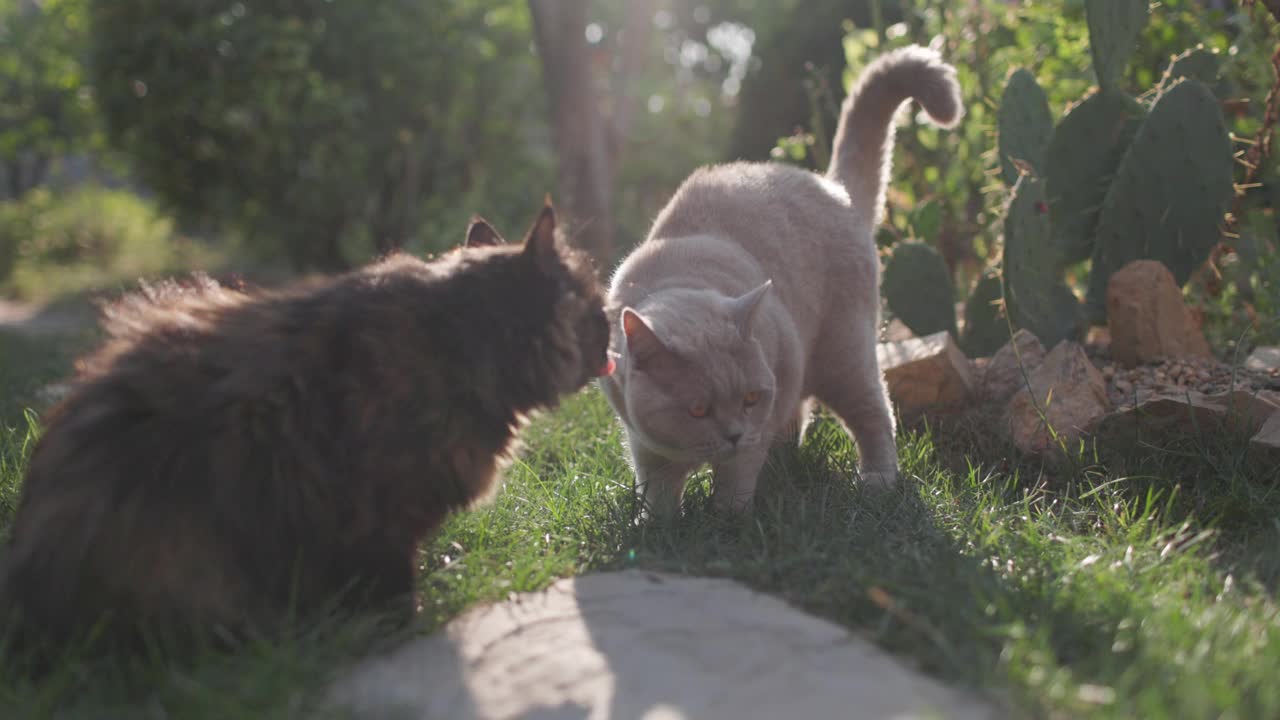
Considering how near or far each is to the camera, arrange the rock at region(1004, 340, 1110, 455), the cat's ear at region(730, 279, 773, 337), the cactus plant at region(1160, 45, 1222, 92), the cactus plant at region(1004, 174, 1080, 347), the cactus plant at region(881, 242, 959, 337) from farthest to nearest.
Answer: the cactus plant at region(881, 242, 959, 337)
the cactus plant at region(1160, 45, 1222, 92)
the cactus plant at region(1004, 174, 1080, 347)
the rock at region(1004, 340, 1110, 455)
the cat's ear at region(730, 279, 773, 337)

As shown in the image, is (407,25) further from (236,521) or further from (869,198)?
(236,521)

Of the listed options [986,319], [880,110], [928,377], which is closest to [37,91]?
[880,110]

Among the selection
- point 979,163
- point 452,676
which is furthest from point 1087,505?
point 979,163

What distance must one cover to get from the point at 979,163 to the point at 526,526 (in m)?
3.39

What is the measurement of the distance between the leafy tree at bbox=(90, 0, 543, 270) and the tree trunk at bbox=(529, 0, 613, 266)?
1551mm

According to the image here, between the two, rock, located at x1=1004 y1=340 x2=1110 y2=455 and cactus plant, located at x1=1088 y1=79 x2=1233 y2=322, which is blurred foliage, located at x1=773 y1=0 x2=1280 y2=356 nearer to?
cactus plant, located at x1=1088 y1=79 x2=1233 y2=322

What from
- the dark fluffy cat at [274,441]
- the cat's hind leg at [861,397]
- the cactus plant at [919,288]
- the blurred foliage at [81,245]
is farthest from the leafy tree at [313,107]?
the dark fluffy cat at [274,441]

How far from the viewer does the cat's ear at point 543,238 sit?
2182 millimetres

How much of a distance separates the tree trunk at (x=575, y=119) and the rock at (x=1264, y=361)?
164 inches

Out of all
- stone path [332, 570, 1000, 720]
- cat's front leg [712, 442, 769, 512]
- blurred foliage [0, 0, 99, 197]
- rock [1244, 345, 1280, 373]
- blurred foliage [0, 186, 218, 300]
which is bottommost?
rock [1244, 345, 1280, 373]

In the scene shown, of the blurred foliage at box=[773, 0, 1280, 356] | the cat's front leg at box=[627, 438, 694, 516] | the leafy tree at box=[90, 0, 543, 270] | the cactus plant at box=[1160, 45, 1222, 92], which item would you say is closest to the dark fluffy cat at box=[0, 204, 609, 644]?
the cat's front leg at box=[627, 438, 694, 516]

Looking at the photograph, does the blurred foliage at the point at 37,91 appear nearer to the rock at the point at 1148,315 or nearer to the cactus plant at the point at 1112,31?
the cactus plant at the point at 1112,31

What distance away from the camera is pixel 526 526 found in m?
2.61

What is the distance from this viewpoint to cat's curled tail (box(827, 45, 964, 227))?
3.45 m
